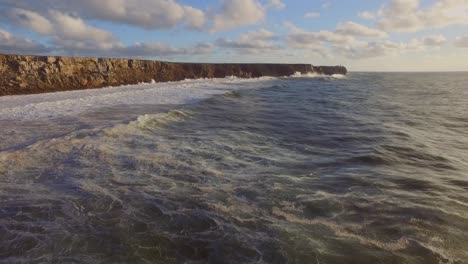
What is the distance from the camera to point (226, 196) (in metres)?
6.57

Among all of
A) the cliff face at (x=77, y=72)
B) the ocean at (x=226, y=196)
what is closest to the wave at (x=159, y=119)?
the ocean at (x=226, y=196)

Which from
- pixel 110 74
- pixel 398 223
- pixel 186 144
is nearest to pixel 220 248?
pixel 398 223

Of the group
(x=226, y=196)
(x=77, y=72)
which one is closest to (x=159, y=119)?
(x=226, y=196)

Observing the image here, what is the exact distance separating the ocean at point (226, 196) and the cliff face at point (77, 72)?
19.2 meters

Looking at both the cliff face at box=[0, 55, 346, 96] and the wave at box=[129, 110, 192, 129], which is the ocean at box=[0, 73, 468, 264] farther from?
the cliff face at box=[0, 55, 346, 96]

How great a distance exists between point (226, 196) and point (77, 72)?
34.2m

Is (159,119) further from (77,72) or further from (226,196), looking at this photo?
(77,72)

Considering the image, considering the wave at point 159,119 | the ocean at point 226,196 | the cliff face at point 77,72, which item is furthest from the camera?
the cliff face at point 77,72

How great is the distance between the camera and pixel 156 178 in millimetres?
7465

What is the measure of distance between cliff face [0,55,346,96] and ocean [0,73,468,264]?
19.2m

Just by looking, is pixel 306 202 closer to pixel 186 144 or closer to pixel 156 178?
pixel 156 178

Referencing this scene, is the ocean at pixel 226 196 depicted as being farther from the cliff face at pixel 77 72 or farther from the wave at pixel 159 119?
the cliff face at pixel 77 72

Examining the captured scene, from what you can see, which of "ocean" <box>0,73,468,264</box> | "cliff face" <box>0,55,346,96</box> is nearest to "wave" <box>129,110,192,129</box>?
"ocean" <box>0,73,468,264</box>

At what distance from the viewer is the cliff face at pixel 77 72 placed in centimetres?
2936
